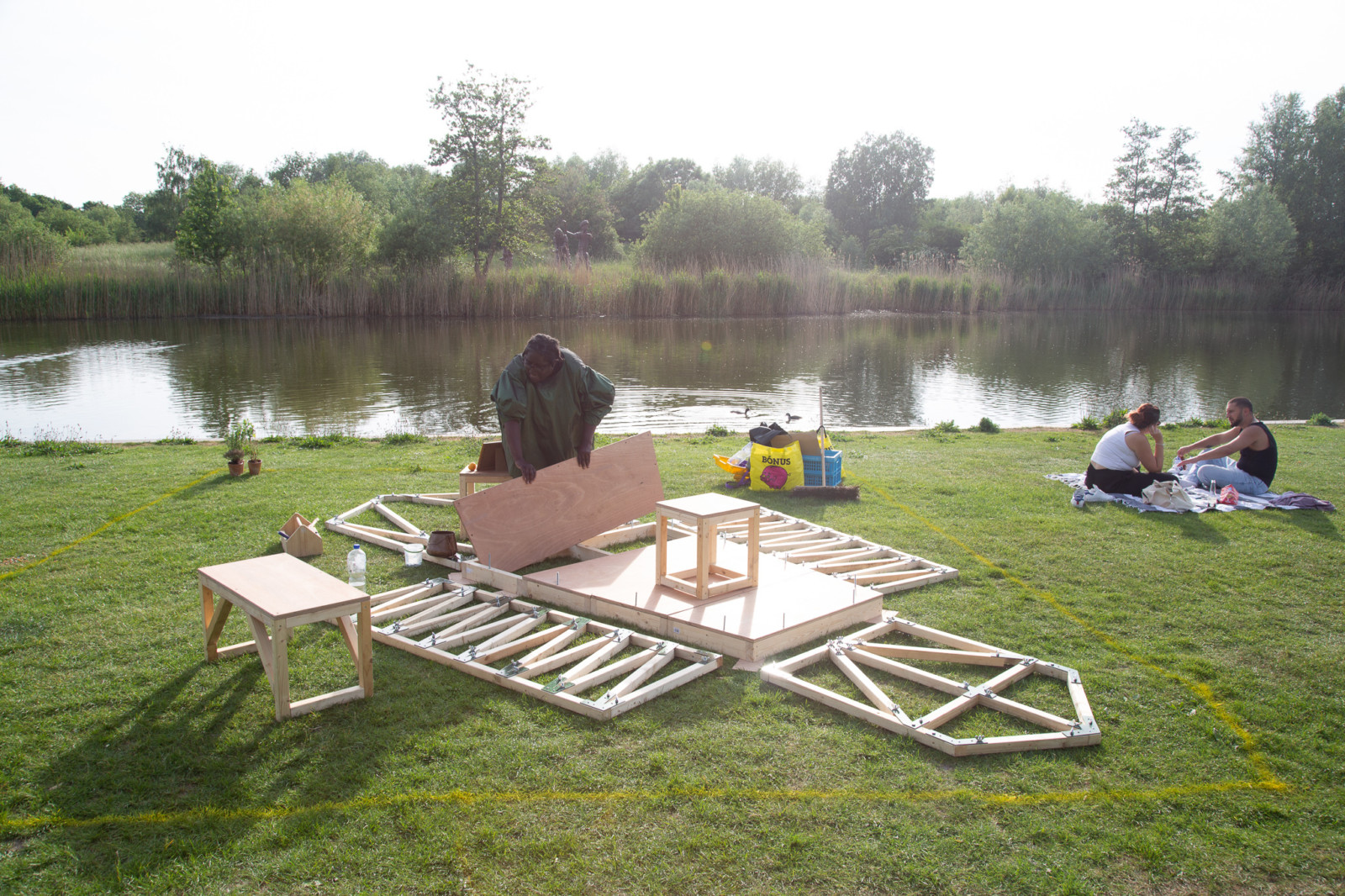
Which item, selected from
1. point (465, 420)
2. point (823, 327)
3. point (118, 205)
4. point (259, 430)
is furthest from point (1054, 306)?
point (118, 205)

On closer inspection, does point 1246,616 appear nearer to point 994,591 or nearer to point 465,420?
point 994,591

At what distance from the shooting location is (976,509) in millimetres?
7305

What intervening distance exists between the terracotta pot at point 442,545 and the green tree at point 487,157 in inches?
1316

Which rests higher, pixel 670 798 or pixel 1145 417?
pixel 1145 417

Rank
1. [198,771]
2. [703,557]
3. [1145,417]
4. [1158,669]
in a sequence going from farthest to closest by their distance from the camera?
[1145,417] < [703,557] < [1158,669] < [198,771]

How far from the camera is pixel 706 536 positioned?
15.7 feet

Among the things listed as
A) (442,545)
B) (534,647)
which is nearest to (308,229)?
(442,545)

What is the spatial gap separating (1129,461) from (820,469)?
280 cm

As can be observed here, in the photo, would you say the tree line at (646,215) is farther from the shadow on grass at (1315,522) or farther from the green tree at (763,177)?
the shadow on grass at (1315,522)

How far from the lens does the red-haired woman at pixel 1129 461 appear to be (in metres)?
7.58

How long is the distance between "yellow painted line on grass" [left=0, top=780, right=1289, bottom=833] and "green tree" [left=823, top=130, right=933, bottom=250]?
82.8 metres

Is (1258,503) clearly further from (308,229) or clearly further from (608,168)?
(608,168)

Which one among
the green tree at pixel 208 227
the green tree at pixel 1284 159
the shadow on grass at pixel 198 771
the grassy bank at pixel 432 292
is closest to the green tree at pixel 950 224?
the green tree at pixel 1284 159

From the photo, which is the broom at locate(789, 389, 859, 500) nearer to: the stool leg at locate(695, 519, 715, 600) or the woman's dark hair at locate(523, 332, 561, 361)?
the woman's dark hair at locate(523, 332, 561, 361)
